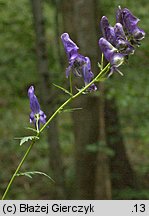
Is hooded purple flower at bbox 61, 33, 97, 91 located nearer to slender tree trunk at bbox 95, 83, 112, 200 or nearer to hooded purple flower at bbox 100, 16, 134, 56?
hooded purple flower at bbox 100, 16, 134, 56

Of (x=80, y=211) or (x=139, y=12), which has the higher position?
(x=139, y=12)

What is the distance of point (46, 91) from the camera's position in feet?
19.2

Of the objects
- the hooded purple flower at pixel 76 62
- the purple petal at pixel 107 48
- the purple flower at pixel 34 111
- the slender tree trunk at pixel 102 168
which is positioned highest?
the slender tree trunk at pixel 102 168

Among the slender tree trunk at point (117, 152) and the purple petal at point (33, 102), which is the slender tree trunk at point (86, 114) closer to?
the slender tree trunk at point (117, 152)

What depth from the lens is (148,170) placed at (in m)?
7.26

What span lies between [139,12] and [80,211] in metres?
4.85

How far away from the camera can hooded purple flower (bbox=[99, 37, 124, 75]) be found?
4.48 feet

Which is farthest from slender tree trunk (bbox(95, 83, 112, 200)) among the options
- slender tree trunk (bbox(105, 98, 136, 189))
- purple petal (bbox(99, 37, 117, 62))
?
purple petal (bbox(99, 37, 117, 62))

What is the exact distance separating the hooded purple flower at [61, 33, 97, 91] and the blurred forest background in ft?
11.8

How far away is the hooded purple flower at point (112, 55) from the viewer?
1.37m

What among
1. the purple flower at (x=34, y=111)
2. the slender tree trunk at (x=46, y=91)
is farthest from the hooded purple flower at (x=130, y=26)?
the slender tree trunk at (x=46, y=91)

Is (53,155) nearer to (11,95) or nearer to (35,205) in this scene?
(11,95)

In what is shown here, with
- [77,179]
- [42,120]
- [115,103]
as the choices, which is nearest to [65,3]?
[115,103]

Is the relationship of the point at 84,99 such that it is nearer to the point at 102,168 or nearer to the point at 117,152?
the point at 102,168
